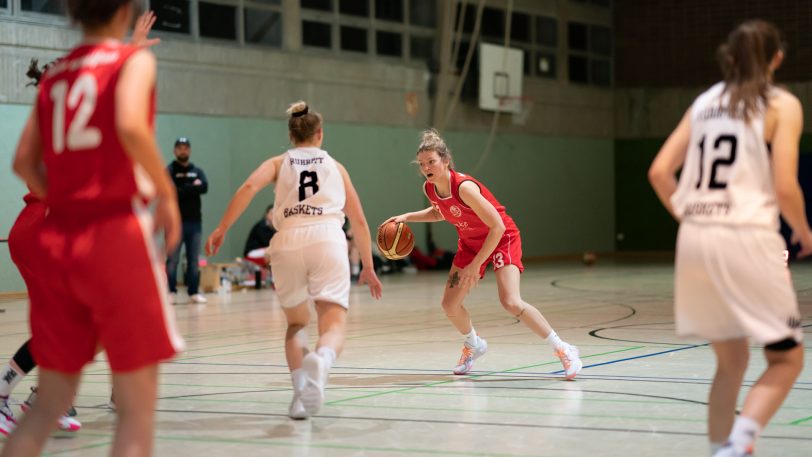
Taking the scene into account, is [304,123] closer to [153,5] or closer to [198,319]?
[198,319]

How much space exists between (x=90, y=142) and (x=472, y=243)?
4.24 meters

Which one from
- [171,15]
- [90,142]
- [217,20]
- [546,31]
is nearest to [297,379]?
[90,142]

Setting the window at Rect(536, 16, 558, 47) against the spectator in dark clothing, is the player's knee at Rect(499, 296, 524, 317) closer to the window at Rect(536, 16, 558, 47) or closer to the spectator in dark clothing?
the spectator in dark clothing

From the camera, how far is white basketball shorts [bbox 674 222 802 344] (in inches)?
144

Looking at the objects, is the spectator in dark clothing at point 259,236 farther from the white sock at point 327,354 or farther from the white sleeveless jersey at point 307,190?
the white sock at point 327,354

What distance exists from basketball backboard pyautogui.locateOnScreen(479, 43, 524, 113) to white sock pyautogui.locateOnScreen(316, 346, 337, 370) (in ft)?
55.3

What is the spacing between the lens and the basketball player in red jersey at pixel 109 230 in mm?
3166

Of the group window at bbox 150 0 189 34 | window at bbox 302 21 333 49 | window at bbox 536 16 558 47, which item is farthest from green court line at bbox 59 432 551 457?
window at bbox 536 16 558 47

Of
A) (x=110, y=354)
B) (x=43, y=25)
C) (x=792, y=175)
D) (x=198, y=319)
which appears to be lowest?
(x=198, y=319)

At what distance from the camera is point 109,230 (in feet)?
10.4

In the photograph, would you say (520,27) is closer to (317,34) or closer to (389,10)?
(389,10)

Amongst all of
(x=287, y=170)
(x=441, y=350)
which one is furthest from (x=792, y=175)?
(x=441, y=350)

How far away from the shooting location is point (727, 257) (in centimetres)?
367

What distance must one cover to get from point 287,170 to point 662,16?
71.1 ft
